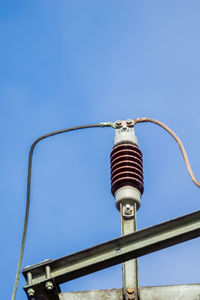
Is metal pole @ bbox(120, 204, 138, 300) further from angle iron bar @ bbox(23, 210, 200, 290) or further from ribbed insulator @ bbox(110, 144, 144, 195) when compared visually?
angle iron bar @ bbox(23, 210, 200, 290)

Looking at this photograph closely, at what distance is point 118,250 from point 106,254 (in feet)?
0.53

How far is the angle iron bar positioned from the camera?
8352 mm

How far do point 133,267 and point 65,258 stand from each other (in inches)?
60.0

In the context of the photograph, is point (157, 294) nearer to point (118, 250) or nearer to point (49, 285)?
point (118, 250)

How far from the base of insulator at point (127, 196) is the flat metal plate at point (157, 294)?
6.49 ft

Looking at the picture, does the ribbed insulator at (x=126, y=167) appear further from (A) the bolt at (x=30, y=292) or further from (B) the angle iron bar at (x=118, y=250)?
(A) the bolt at (x=30, y=292)

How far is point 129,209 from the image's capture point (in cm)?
1067

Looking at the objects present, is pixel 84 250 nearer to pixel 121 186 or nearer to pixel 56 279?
pixel 56 279

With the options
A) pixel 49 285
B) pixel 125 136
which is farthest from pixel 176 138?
pixel 49 285

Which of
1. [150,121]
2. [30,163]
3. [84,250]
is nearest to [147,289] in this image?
[84,250]

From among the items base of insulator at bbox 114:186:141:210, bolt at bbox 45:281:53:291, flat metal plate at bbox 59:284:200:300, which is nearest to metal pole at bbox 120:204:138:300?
flat metal plate at bbox 59:284:200:300

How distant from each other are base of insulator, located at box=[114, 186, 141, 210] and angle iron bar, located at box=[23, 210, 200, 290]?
→ 241 centimetres

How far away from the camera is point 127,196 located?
1091 cm

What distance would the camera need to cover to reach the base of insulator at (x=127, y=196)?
35.6ft
